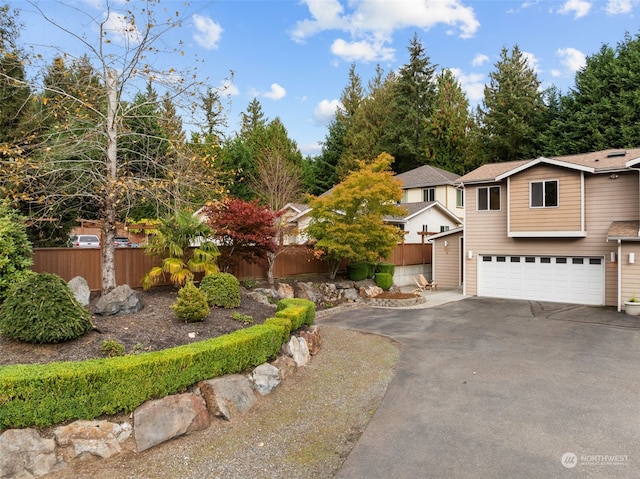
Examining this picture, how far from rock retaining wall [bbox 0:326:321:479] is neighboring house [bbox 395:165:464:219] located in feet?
86.1

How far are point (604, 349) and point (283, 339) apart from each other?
7.30 meters

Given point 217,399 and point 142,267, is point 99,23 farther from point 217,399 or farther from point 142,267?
point 217,399

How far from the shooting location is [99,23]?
7.93 m

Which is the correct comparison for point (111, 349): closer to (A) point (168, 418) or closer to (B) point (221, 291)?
(A) point (168, 418)

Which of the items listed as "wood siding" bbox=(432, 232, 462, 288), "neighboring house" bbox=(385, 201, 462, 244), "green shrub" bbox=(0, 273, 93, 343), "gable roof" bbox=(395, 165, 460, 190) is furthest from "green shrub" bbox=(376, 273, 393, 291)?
"green shrub" bbox=(0, 273, 93, 343)

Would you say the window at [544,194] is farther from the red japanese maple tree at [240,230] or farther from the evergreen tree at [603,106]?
the evergreen tree at [603,106]

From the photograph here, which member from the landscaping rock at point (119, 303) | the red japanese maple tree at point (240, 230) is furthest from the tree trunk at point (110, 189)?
the red japanese maple tree at point (240, 230)

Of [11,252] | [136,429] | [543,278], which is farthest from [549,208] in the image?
[11,252]

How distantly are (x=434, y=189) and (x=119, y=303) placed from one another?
1064 inches

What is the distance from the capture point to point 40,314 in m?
5.64

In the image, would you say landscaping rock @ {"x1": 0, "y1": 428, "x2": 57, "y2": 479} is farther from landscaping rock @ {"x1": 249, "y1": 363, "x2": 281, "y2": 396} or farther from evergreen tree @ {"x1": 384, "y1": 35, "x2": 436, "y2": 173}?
evergreen tree @ {"x1": 384, "y1": 35, "x2": 436, "y2": 173}

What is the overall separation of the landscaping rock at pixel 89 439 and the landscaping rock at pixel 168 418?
24 centimetres

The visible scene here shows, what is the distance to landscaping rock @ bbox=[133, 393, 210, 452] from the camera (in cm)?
483

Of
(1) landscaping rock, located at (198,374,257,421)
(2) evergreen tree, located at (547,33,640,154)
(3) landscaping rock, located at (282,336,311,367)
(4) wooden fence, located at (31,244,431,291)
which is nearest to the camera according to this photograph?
(1) landscaping rock, located at (198,374,257,421)
